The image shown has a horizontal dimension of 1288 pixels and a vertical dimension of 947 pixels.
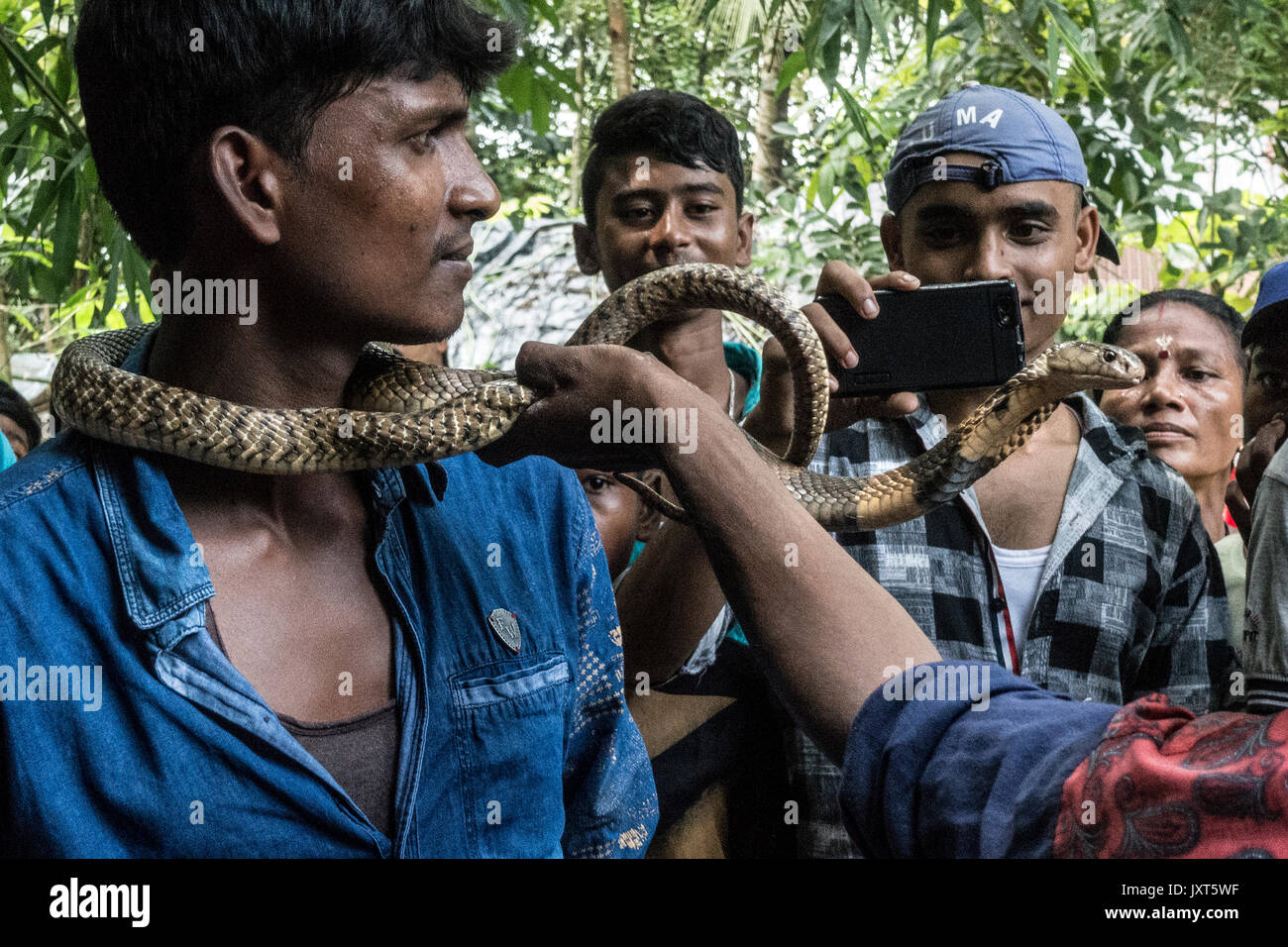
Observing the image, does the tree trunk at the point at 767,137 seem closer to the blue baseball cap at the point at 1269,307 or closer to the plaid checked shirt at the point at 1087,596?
the blue baseball cap at the point at 1269,307

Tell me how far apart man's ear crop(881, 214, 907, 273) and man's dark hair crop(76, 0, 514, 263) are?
158 cm

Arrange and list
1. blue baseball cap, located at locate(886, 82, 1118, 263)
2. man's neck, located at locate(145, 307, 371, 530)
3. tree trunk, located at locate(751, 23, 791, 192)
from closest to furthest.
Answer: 1. man's neck, located at locate(145, 307, 371, 530)
2. blue baseball cap, located at locate(886, 82, 1118, 263)
3. tree trunk, located at locate(751, 23, 791, 192)

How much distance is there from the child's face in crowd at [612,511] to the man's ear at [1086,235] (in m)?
1.44

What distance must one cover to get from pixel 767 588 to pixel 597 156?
8.60 ft

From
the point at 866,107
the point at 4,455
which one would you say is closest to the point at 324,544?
the point at 4,455

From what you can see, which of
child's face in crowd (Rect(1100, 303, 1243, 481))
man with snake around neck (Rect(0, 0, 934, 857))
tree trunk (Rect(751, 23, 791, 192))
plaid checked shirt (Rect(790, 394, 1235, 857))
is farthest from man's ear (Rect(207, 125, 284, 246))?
tree trunk (Rect(751, 23, 791, 192))

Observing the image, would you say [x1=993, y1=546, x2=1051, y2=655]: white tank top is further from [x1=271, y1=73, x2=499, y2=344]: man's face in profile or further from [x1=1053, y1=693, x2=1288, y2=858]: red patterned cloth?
[x1=271, y1=73, x2=499, y2=344]: man's face in profile

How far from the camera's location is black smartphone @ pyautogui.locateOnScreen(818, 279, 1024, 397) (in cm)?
264

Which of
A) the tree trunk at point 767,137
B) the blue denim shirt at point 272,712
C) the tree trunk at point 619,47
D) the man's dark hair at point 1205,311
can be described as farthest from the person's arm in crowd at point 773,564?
the tree trunk at point 767,137

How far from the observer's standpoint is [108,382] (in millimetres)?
1877

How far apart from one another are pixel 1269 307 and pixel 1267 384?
A: 0.22m

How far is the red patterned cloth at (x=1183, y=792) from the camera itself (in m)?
1.28

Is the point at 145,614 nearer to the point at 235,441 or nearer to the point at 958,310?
the point at 235,441
